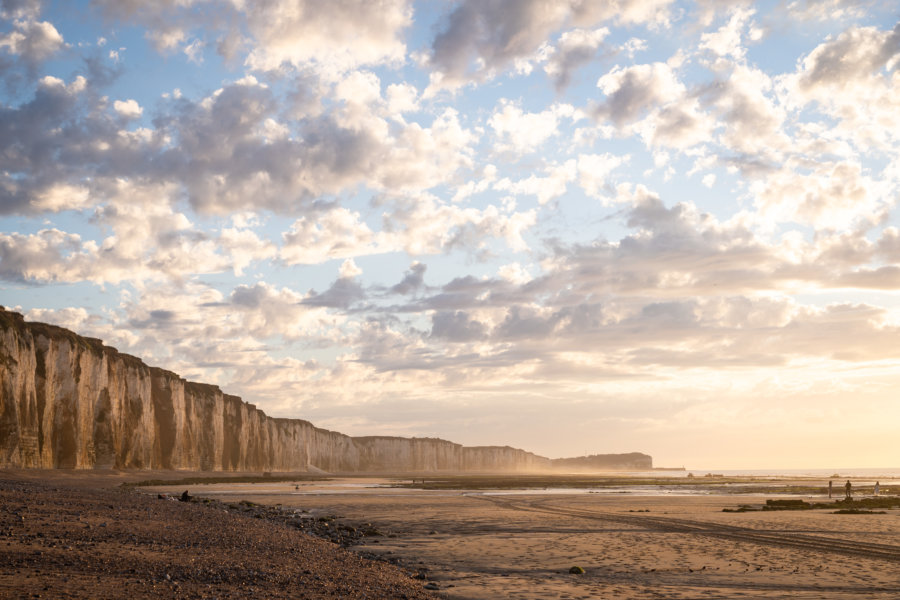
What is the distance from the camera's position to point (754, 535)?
24562 mm

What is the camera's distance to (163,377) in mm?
105312

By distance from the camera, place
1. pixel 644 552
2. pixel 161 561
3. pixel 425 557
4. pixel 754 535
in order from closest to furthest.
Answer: pixel 161 561, pixel 425 557, pixel 644 552, pixel 754 535

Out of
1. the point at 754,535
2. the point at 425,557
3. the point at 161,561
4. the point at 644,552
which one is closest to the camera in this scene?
the point at 161,561

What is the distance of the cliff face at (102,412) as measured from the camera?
61.9m

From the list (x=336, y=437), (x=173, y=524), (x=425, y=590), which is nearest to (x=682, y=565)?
(x=425, y=590)

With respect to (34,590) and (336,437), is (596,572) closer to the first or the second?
(34,590)

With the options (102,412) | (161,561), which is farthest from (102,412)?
(161,561)

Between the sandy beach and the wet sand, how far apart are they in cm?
6

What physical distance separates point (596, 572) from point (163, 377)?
10264 centimetres

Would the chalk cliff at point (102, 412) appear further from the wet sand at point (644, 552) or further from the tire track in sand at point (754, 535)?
the tire track in sand at point (754, 535)

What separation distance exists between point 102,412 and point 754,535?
80.0m

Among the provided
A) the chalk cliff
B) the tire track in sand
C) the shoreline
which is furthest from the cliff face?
the tire track in sand

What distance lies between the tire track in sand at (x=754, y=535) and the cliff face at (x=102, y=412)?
178 ft

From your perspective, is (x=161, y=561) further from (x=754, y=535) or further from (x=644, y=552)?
(x=754, y=535)
